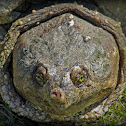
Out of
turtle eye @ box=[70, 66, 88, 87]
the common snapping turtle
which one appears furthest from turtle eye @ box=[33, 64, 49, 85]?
turtle eye @ box=[70, 66, 88, 87]

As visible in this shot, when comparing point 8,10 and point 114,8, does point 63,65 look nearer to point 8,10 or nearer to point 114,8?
point 8,10

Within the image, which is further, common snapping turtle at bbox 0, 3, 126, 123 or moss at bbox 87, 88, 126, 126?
moss at bbox 87, 88, 126, 126

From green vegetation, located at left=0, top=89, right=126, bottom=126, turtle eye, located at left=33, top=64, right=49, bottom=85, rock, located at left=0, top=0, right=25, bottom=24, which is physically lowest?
green vegetation, located at left=0, top=89, right=126, bottom=126

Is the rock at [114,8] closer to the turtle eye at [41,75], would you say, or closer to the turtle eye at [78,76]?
the turtle eye at [78,76]

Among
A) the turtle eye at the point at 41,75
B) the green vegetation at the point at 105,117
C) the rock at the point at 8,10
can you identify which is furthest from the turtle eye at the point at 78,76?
the rock at the point at 8,10

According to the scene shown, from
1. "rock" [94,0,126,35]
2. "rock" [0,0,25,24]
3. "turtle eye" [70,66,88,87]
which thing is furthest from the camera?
"rock" [94,0,126,35]

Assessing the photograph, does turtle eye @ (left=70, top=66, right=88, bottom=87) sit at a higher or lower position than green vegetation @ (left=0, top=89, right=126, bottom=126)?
higher

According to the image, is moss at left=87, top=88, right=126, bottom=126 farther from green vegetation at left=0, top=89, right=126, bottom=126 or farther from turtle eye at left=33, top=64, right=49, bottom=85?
turtle eye at left=33, top=64, right=49, bottom=85
